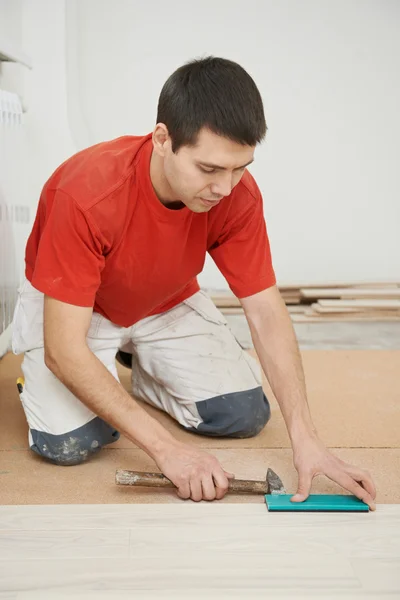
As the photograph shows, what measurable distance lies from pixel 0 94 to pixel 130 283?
1.54 m

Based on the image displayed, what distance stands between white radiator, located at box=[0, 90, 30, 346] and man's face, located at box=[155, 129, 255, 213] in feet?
5.46

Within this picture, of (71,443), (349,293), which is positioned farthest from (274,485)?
(349,293)

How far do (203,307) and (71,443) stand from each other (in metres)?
0.76

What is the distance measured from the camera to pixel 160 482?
6.87ft

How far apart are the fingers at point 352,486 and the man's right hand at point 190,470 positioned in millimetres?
287

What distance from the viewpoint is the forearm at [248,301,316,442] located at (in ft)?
6.97

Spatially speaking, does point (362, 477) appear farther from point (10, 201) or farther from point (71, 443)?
point (10, 201)

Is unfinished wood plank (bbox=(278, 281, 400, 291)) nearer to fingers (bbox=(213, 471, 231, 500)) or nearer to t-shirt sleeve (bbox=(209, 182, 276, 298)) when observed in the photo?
t-shirt sleeve (bbox=(209, 182, 276, 298))

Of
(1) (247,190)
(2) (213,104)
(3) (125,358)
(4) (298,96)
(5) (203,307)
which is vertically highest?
(2) (213,104)

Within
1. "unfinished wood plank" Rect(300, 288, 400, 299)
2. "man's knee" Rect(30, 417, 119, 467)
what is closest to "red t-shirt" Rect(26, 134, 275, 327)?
"man's knee" Rect(30, 417, 119, 467)

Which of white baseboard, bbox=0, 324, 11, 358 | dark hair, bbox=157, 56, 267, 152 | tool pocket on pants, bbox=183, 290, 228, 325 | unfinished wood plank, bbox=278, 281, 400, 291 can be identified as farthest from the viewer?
unfinished wood plank, bbox=278, 281, 400, 291

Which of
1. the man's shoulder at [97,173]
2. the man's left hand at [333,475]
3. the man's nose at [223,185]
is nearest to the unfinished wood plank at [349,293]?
the man's shoulder at [97,173]

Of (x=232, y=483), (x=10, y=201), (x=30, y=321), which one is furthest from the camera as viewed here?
(x=10, y=201)

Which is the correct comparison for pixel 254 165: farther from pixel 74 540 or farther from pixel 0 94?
pixel 74 540
